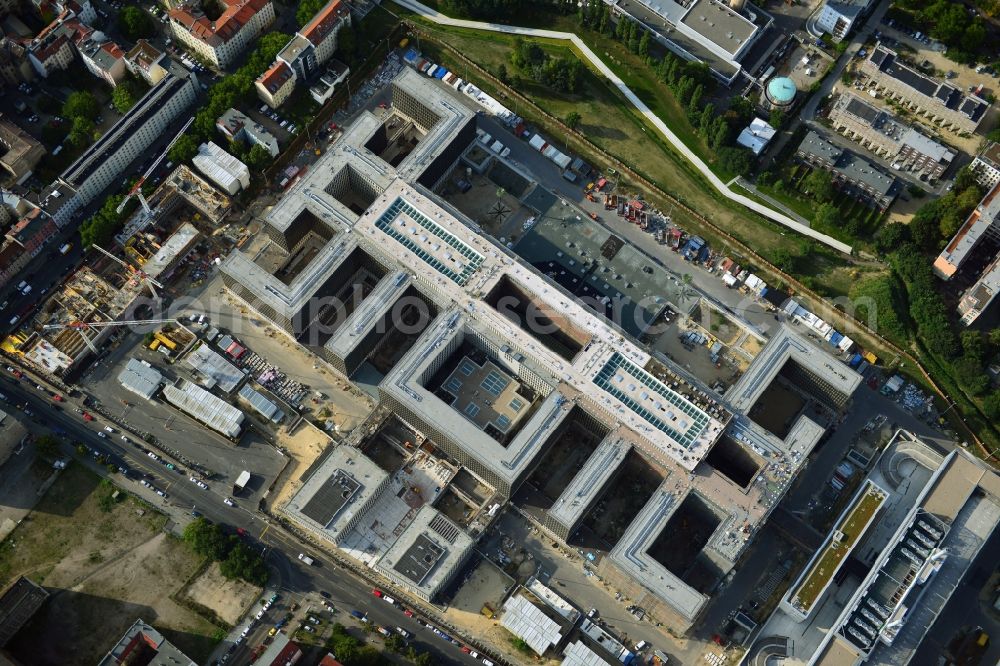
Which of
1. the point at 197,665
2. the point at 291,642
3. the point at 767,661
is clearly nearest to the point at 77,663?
the point at 197,665

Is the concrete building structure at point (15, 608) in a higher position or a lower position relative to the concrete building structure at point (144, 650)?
lower

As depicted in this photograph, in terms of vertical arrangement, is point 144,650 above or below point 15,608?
above

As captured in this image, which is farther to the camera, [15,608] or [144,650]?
[15,608]

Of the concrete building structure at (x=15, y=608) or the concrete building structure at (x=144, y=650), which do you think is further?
the concrete building structure at (x=15, y=608)

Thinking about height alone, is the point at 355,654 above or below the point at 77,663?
above

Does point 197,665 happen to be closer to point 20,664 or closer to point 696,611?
point 20,664

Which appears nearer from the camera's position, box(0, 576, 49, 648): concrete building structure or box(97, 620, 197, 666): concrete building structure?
box(97, 620, 197, 666): concrete building structure

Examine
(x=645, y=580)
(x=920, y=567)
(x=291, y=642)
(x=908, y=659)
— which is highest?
(x=920, y=567)

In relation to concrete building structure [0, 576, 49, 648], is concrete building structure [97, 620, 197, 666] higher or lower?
higher
